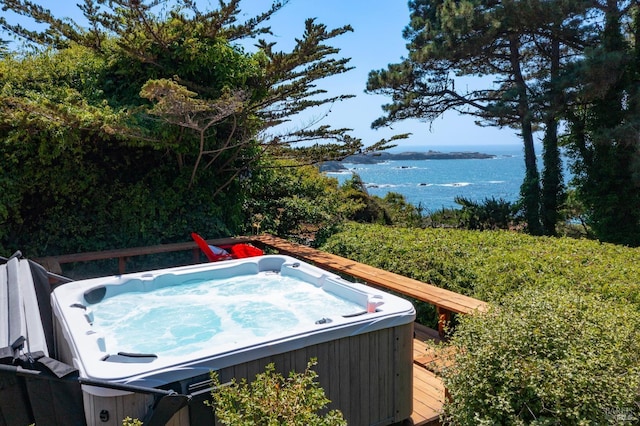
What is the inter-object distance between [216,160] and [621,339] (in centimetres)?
576

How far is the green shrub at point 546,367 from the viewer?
1993mm

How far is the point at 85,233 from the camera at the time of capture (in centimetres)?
586

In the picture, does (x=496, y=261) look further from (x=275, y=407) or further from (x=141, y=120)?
(x=141, y=120)

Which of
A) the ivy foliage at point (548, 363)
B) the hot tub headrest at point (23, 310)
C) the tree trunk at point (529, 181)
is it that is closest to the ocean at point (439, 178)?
the tree trunk at point (529, 181)

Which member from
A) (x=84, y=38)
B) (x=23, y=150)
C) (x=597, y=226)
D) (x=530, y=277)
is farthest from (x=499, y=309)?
(x=597, y=226)

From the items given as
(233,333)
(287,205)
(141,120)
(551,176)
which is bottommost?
(233,333)

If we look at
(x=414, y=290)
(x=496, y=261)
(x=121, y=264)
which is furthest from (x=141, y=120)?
(x=496, y=261)

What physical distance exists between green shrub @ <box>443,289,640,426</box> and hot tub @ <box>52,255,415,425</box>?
45cm

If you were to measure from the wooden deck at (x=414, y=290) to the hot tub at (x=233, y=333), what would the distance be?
24 centimetres

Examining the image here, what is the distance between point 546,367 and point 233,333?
222cm

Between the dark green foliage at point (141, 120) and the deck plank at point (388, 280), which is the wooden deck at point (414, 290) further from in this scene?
the dark green foliage at point (141, 120)

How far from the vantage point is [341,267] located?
193 inches

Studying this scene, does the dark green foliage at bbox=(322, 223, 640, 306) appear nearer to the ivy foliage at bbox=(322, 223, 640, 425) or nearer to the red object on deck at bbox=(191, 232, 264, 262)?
the ivy foliage at bbox=(322, 223, 640, 425)

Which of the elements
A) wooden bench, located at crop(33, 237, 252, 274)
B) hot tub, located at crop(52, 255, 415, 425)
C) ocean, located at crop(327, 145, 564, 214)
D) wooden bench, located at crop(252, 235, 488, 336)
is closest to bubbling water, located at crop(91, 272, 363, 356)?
hot tub, located at crop(52, 255, 415, 425)
